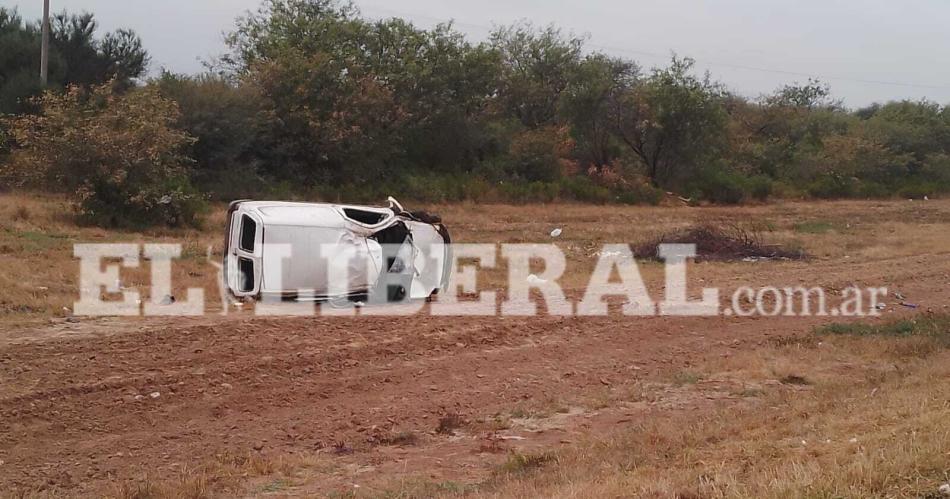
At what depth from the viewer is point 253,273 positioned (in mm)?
→ 10688

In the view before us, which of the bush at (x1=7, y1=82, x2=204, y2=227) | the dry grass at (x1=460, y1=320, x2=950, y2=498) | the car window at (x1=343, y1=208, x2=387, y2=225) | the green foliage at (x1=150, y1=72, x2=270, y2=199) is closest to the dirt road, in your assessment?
the dry grass at (x1=460, y1=320, x2=950, y2=498)

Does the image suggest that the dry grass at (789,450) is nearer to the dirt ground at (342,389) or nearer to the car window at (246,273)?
the dirt ground at (342,389)

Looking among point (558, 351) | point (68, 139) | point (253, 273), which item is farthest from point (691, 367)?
point (68, 139)

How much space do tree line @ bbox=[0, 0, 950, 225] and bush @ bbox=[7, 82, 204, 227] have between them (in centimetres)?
4

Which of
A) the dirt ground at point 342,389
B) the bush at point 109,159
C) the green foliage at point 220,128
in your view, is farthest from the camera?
the green foliage at point 220,128

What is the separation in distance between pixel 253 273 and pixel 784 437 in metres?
7.08

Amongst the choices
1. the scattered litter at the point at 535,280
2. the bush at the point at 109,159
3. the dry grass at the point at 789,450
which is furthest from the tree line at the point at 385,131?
the dry grass at the point at 789,450

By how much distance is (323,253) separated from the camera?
10.7m

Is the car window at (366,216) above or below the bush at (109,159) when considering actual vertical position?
below

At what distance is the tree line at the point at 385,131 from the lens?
18578 mm

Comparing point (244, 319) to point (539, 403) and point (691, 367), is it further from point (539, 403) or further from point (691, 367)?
point (691, 367)

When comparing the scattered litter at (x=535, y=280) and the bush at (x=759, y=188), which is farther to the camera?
the bush at (x=759, y=188)

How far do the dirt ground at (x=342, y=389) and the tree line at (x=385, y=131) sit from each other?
5.59 meters

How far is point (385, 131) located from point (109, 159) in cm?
1261
